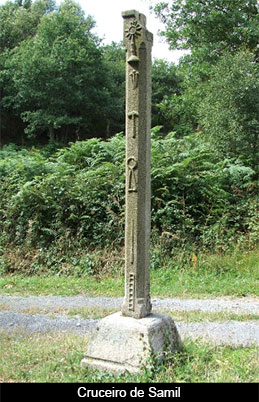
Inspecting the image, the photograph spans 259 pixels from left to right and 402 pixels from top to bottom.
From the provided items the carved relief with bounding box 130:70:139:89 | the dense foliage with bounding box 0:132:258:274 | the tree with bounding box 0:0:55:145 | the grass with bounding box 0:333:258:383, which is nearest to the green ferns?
the dense foliage with bounding box 0:132:258:274

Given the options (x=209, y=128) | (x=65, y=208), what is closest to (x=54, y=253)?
(x=65, y=208)

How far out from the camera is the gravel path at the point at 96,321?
16.4 ft

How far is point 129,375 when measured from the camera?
3592 millimetres

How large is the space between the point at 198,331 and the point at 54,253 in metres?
5.44

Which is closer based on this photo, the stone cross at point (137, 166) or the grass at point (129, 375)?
the grass at point (129, 375)

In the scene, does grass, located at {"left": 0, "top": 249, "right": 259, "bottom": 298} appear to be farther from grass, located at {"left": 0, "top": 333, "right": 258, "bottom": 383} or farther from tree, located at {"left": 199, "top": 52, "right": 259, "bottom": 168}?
tree, located at {"left": 199, "top": 52, "right": 259, "bottom": 168}

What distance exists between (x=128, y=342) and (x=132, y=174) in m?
1.52

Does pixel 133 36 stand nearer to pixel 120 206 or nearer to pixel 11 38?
pixel 120 206

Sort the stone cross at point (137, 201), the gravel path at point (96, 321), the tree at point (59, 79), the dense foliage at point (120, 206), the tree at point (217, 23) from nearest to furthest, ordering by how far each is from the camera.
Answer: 1. the stone cross at point (137, 201)
2. the gravel path at point (96, 321)
3. the dense foliage at point (120, 206)
4. the tree at point (217, 23)
5. the tree at point (59, 79)

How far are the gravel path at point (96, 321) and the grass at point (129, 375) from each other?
607 mm

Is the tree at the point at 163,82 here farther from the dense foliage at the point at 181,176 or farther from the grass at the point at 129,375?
the grass at the point at 129,375

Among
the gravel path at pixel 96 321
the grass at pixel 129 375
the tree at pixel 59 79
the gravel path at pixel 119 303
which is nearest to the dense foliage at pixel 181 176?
the gravel path at pixel 119 303

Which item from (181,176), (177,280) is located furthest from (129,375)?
(181,176)

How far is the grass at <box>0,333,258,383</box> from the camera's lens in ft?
11.5
